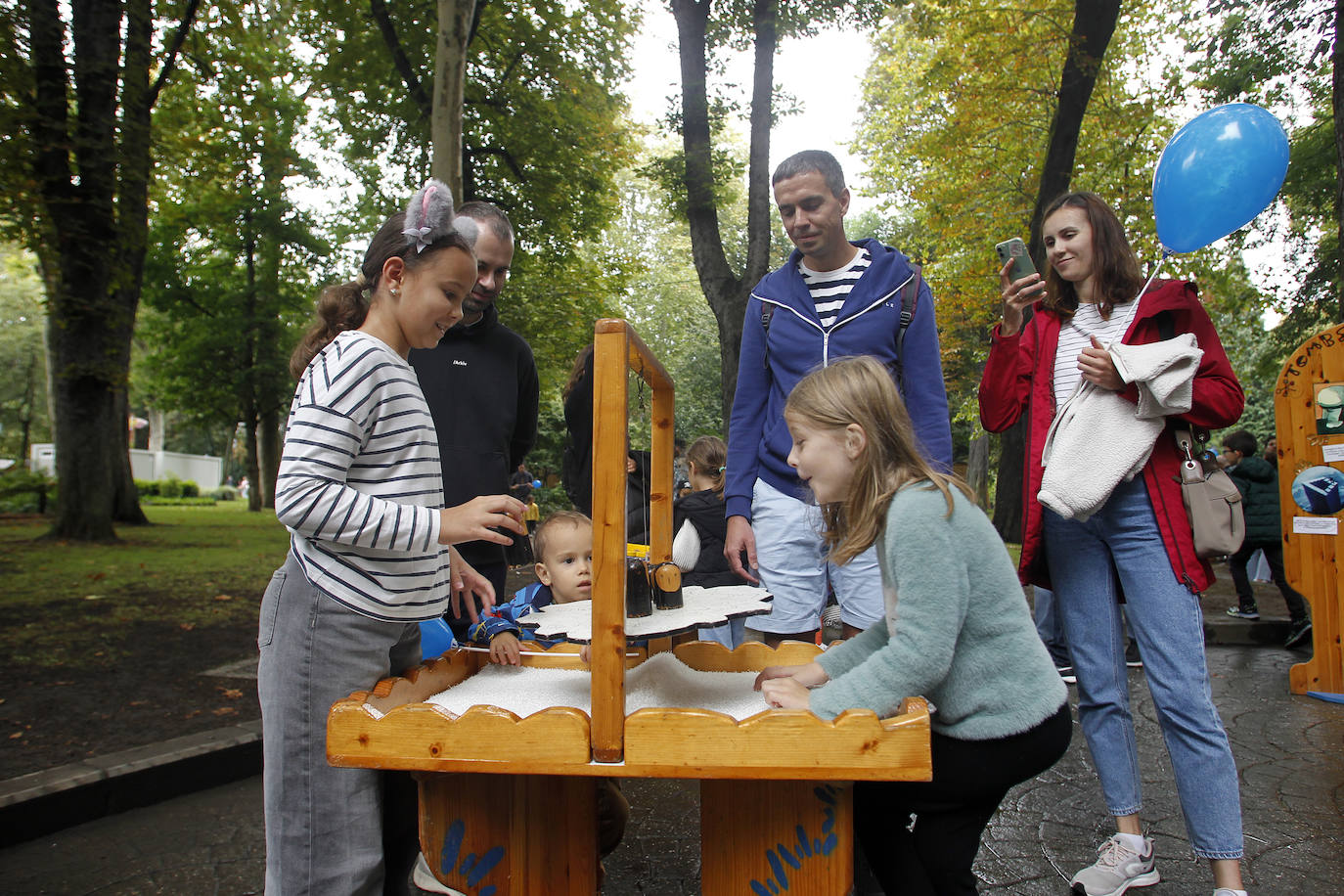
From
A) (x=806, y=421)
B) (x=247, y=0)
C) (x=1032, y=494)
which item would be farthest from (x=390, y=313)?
(x=247, y=0)

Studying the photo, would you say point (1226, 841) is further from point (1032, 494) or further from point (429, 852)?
point (429, 852)

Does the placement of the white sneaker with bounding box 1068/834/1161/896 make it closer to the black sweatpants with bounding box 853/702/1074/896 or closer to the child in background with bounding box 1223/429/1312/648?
the black sweatpants with bounding box 853/702/1074/896

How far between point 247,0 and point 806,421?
1112cm

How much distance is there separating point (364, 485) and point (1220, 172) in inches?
115

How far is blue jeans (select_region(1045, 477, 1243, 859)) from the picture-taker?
229 centimetres

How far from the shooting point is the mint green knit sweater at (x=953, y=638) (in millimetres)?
1613

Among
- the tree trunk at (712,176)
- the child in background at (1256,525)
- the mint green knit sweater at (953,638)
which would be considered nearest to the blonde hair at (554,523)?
the mint green knit sweater at (953,638)

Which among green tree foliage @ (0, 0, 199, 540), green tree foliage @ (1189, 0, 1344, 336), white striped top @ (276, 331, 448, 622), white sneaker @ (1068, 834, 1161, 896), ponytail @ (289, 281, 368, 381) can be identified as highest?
green tree foliage @ (1189, 0, 1344, 336)

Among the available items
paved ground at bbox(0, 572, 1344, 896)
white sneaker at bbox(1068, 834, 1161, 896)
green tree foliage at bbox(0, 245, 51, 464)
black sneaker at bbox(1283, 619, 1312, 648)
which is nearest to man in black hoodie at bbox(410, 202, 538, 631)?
paved ground at bbox(0, 572, 1344, 896)

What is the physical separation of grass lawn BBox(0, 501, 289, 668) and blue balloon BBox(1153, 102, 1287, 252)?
6.04 metres

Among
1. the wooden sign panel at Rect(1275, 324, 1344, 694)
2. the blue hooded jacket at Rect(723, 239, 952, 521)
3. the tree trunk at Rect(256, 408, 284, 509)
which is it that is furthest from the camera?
the tree trunk at Rect(256, 408, 284, 509)

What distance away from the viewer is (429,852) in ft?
5.71

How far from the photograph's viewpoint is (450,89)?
706 cm

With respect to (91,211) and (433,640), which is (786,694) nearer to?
(433,640)
